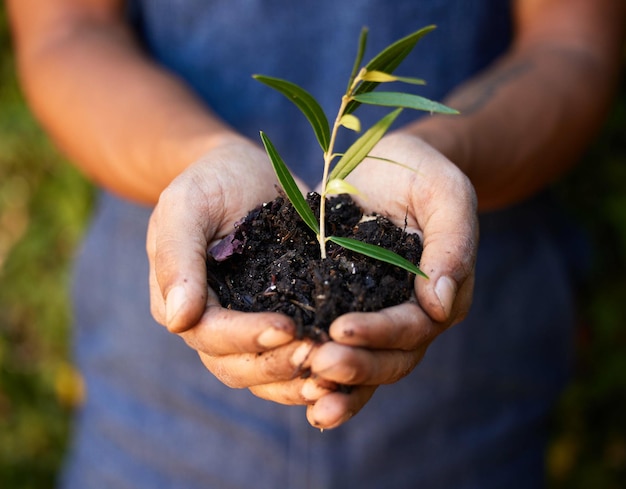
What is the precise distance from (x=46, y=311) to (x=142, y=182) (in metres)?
1.67

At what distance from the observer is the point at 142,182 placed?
6.17 feet

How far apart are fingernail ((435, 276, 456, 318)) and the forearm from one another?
73 centimetres

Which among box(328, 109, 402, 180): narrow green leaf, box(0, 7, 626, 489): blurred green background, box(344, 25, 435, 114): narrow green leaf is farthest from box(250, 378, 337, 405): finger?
box(0, 7, 626, 489): blurred green background

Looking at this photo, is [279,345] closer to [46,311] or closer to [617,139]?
[617,139]

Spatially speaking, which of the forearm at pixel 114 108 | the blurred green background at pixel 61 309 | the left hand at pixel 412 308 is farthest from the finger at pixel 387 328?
the blurred green background at pixel 61 309

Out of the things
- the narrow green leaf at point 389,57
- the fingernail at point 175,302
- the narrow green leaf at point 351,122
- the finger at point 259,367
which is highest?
the narrow green leaf at point 389,57

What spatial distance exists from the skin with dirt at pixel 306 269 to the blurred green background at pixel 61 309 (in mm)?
1441

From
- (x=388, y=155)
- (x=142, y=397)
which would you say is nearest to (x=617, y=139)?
(x=388, y=155)

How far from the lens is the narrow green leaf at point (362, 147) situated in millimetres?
1293

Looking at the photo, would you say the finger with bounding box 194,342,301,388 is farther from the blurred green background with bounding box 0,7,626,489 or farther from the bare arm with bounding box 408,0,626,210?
the blurred green background with bounding box 0,7,626,489

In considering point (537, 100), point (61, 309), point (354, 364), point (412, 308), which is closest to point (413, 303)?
point (412, 308)

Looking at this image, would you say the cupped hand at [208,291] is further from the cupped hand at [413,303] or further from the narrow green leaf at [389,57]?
the narrow green leaf at [389,57]

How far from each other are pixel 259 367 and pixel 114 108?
3.74ft

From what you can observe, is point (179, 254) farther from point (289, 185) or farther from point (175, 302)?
point (289, 185)
